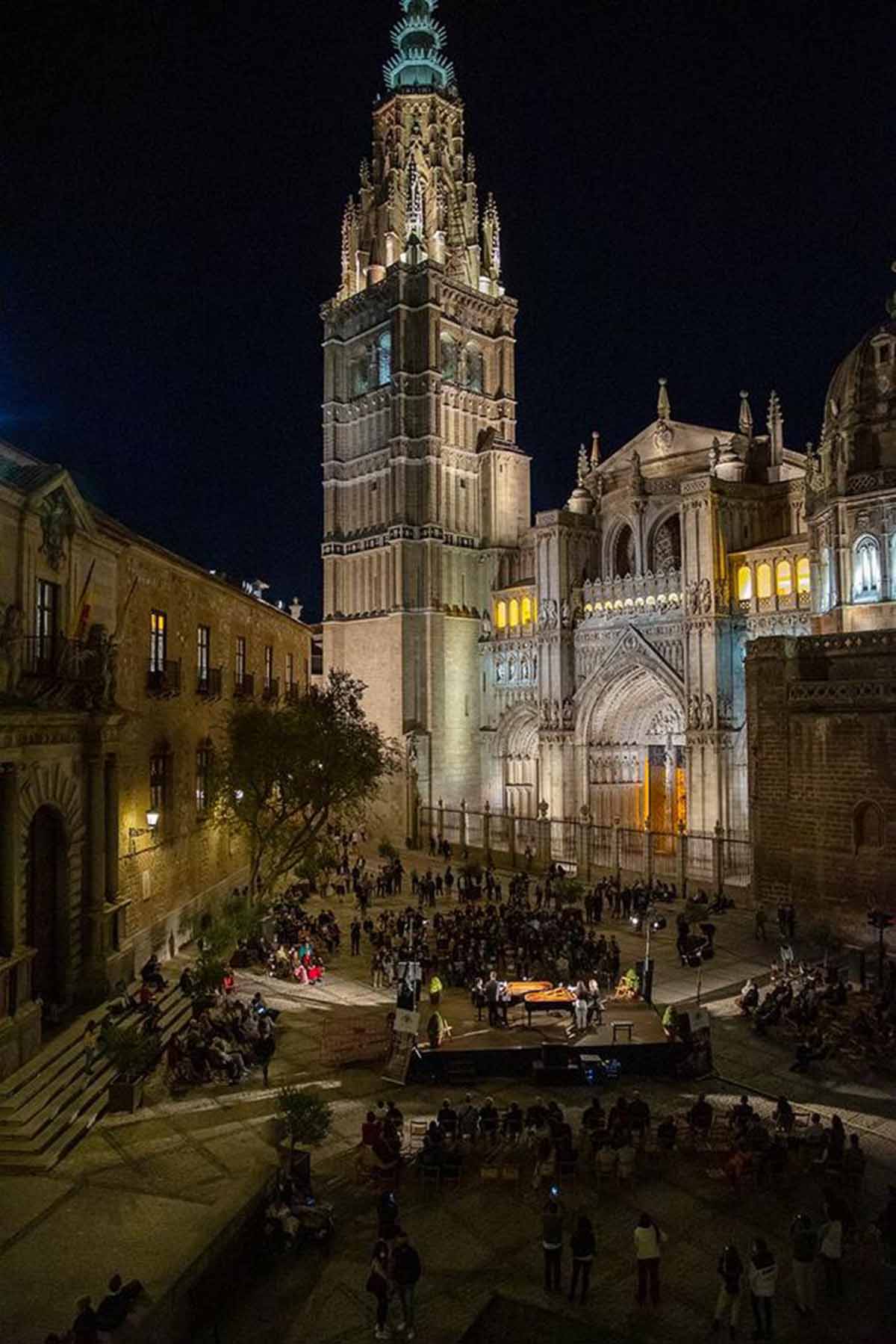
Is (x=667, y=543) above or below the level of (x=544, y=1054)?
above

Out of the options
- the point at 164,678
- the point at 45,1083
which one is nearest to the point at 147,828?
the point at 164,678

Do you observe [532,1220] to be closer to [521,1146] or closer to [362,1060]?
[521,1146]

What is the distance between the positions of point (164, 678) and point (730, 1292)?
18398 mm

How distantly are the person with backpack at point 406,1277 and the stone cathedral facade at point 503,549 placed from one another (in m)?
26.6

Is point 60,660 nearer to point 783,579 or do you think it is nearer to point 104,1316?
point 104,1316

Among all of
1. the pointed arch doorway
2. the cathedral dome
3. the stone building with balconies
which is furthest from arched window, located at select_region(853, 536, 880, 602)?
the pointed arch doorway

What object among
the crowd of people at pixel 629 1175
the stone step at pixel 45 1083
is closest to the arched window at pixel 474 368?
the stone step at pixel 45 1083

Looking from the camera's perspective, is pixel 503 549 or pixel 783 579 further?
pixel 503 549

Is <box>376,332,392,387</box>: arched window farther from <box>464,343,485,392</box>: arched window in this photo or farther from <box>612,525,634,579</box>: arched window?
<box>612,525,634,579</box>: arched window

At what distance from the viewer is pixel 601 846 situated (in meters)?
39.9

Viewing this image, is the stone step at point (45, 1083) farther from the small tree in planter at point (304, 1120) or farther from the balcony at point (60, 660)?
the balcony at point (60, 660)

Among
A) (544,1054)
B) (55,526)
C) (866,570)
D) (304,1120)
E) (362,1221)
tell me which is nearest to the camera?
(362,1221)

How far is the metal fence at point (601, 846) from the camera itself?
33750 millimetres

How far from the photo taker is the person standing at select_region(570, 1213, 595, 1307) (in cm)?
1059
